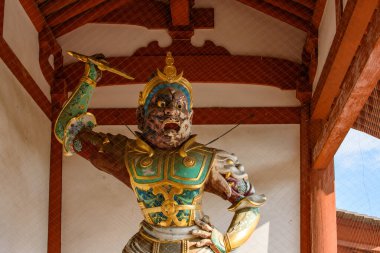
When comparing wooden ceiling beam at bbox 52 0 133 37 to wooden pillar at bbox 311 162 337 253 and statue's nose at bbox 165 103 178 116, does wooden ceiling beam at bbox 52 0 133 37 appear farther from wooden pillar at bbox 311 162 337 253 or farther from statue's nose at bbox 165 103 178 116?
statue's nose at bbox 165 103 178 116

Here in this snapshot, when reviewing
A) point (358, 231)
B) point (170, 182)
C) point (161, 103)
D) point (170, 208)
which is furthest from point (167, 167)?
point (358, 231)

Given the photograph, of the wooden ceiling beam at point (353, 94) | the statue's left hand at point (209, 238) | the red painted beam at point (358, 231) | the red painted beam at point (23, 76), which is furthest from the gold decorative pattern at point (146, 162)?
the red painted beam at point (358, 231)

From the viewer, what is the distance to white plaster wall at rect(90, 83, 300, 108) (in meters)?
7.17

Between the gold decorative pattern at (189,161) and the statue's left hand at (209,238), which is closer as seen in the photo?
the statue's left hand at (209,238)

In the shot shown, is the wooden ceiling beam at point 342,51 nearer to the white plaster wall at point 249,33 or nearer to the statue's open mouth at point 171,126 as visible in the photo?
the white plaster wall at point 249,33

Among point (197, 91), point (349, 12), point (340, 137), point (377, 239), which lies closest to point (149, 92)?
point (349, 12)

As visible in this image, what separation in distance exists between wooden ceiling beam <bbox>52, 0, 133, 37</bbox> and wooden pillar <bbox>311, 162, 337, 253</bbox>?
1855 millimetres

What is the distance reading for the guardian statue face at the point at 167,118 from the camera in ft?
16.8

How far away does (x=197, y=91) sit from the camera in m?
7.20

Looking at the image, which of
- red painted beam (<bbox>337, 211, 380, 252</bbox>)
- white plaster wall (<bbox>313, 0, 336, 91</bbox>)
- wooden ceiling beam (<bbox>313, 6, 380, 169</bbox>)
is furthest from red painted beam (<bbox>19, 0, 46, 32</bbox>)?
red painted beam (<bbox>337, 211, 380, 252</bbox>)

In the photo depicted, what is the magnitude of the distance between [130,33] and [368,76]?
241 cm

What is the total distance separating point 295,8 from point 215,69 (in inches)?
28.3

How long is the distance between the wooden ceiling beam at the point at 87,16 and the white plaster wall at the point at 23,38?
0.30 meters

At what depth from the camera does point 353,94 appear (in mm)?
5590
